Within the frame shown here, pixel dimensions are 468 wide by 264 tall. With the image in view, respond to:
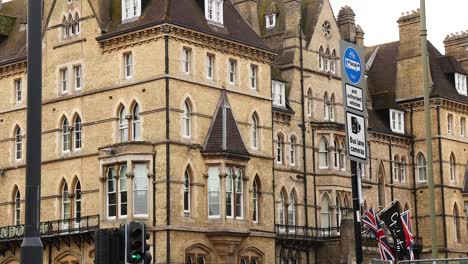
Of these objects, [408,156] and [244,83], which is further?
[408,156]

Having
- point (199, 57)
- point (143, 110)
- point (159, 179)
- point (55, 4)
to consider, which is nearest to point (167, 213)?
point (159, 179)

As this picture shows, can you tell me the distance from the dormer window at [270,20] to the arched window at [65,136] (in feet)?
51.1

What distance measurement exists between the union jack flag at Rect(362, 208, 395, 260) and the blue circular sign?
747 inches

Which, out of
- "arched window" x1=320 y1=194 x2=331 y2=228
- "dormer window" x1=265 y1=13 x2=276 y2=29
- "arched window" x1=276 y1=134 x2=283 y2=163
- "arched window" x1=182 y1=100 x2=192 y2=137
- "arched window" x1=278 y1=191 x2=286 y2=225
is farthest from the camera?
"dormer window" x1=265 y1=13 x2=276 y2=29

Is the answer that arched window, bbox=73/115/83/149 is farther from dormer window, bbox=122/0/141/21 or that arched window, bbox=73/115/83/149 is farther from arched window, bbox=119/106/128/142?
dormer window, bbox=122/0/141/21

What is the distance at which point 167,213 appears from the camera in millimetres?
42031

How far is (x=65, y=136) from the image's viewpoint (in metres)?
47.3

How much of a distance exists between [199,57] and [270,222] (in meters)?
9.14

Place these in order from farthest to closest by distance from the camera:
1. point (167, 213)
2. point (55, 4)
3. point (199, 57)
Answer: point (55, 4), point (199, 57), point (167, 213)

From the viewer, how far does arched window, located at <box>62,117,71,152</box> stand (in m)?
47.0

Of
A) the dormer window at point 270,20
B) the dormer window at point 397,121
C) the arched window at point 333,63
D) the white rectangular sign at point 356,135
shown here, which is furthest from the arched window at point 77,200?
the white rectangular sign at point 356,135

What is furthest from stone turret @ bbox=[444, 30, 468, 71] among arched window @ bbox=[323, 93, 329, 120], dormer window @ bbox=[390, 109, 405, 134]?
arched window @ bbox=[323, 93, 329, 120]

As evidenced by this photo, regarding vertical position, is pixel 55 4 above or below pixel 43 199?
above

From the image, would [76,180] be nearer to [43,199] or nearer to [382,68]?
[43,199]
